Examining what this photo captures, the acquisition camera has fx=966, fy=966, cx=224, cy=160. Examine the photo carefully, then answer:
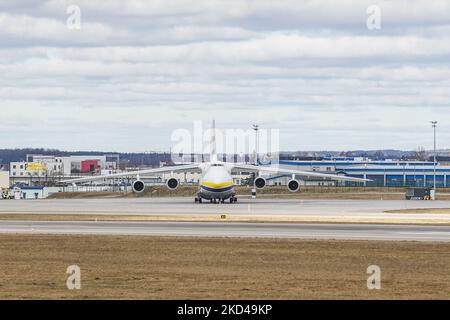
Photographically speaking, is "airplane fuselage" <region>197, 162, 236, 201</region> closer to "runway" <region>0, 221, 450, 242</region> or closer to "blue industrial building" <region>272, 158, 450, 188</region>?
"runway" <region>0, 221, 450, 242</region>

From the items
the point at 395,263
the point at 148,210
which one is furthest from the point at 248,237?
the point at 148,210

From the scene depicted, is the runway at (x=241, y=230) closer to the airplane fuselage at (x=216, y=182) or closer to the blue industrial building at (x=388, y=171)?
the airplane fuselage at (x=216, y=182)

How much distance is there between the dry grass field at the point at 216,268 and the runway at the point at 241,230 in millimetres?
2923

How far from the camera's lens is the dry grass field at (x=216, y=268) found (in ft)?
81.4

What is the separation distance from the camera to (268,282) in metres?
26.8

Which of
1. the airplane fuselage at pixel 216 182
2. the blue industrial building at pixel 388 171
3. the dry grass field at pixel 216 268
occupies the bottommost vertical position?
the blue industrial building at pixel 388 171

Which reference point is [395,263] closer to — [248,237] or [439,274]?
[439,274]

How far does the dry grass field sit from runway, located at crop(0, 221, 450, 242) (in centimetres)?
292

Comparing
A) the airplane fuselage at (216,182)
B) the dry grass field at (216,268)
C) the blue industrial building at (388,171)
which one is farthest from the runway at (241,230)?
the blue industrial building at (388,171)

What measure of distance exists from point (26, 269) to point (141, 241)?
9.82m

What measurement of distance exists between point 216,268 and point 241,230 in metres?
15.7

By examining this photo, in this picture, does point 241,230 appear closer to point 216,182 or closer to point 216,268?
point 216,268

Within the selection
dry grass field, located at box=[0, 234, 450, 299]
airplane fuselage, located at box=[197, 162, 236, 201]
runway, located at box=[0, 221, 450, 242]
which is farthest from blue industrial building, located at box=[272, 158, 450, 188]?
dry grass field, located at box=[0, 234, 450, 299]

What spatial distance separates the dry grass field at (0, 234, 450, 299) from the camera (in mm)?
24812
